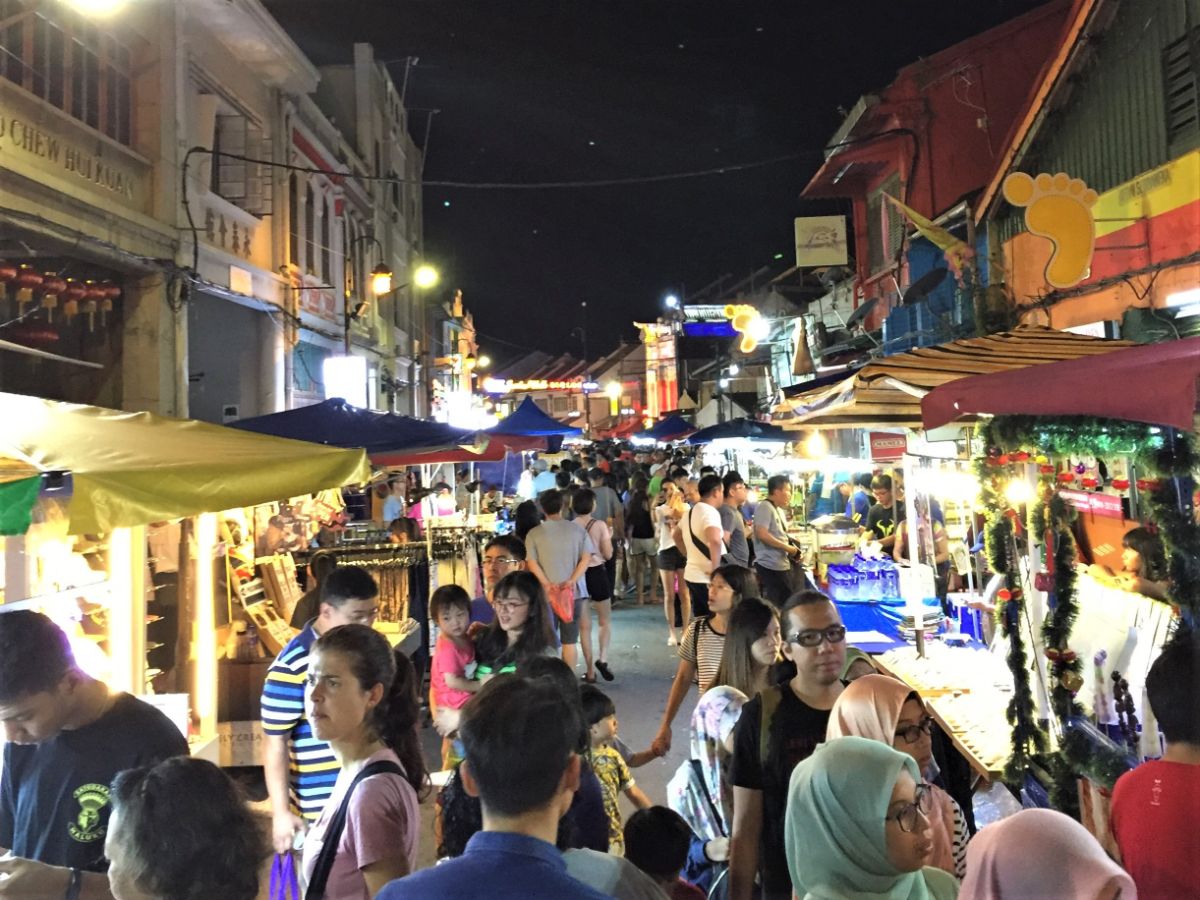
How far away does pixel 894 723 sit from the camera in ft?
9.77

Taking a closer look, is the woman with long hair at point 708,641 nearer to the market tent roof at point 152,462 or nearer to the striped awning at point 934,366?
the striped awning at point 934,366

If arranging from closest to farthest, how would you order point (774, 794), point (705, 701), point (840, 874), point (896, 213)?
point (840, 874), point (774, 794), point (705, 701), point (896, 213)

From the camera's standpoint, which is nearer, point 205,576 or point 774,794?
point 774,794

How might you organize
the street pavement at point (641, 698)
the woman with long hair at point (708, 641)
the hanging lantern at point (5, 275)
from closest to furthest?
the woman with long hair at point (708, 641), the street pavement at point (641, 698), the hanging lantern at point (5, 275)

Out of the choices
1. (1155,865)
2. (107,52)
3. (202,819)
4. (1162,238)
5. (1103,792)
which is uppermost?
(107,52)

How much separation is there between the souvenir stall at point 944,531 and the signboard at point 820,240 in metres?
11.1

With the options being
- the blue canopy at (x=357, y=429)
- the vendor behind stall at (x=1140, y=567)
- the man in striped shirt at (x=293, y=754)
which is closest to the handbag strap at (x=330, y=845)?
the man in striped shirt at (x=293, y=754)

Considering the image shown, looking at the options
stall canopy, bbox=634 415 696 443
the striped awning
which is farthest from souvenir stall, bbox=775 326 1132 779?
stall canopy, bbox=634 415 696 443

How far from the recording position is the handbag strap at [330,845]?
2.60m

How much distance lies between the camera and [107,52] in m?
9.97

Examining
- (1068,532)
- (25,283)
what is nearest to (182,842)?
(1068,532)

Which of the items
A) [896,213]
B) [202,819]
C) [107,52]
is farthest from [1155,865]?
[896,213]

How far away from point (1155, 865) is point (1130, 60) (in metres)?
9.21

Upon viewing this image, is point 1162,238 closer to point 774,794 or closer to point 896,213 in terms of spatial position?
point 774,794
